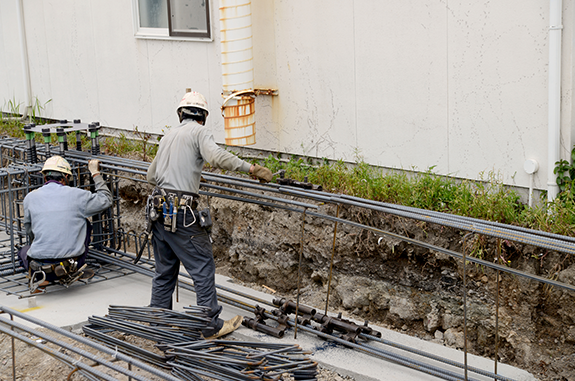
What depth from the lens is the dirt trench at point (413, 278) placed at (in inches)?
228

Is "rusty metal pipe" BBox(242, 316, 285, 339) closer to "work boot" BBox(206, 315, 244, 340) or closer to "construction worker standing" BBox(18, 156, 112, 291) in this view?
"work boot" BBox(206, 315, 244, 340)

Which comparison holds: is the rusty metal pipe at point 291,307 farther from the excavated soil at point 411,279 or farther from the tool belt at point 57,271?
the tool belt at point 57,271

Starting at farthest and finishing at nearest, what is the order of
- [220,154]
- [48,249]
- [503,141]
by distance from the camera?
[48,249] → [503,141] → [220,154]

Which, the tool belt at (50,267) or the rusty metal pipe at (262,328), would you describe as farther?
the tool belt at (50,267)

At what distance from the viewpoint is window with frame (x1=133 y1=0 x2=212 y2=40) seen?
8.97 metres

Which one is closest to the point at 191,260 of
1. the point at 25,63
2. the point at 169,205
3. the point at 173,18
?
the point at 169,205

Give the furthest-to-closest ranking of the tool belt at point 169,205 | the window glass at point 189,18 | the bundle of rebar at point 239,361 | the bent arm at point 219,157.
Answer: the window glass at point 189,18 < the tool belt at point 169,205 < the bent arm at point 219,157 < the bundle of rebar at point 239,361

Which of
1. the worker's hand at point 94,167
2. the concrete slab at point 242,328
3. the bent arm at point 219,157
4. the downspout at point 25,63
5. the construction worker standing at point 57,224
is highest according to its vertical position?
the downspout at point 25,63

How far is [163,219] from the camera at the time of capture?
19.4 feet

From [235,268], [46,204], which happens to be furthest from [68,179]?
[235,268]

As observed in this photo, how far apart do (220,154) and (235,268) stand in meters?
3.22

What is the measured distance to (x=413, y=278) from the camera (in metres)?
6.69

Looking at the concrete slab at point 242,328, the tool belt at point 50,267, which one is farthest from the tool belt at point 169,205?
the tool belt at point 50,267

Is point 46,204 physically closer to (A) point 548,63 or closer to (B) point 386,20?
(B) point 386,20
